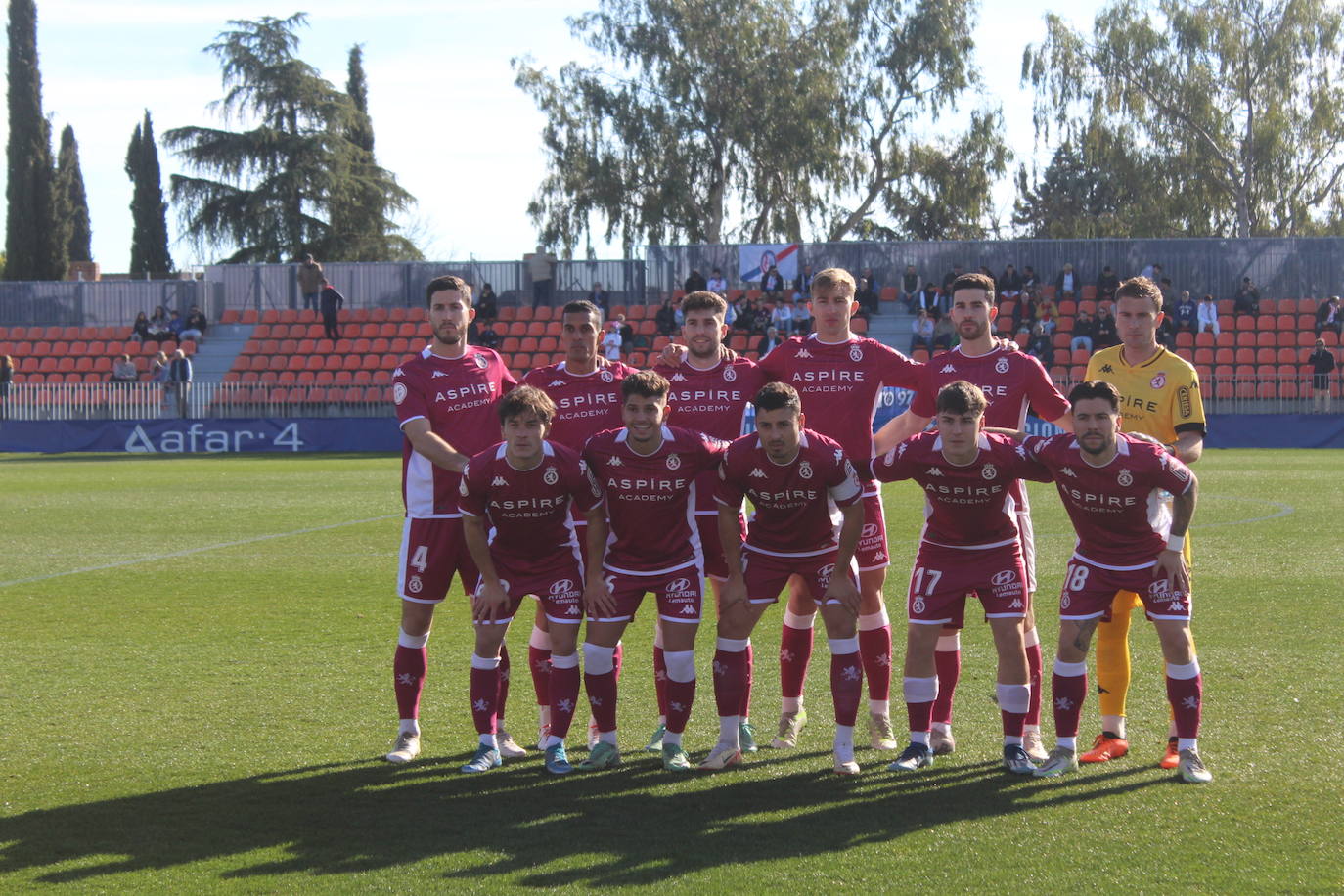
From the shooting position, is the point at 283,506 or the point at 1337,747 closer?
the point at 1337,747

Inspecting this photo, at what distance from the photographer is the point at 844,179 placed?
44719 mm

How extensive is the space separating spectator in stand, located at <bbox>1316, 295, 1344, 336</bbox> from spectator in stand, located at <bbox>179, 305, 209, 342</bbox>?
26.9 meters

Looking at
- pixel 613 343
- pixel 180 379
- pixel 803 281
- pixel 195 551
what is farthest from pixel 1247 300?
pixel 195 551

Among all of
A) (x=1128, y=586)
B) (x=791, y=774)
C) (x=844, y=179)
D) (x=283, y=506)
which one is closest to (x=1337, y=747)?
(x=1128, y=586)

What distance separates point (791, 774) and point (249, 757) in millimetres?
2290

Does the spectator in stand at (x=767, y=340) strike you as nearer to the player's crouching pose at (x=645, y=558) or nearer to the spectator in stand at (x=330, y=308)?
the spectator in stand at (x=330, y=308)

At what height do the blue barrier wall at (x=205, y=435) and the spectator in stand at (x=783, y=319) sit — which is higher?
the spectator in stand at (x=783, y=319)

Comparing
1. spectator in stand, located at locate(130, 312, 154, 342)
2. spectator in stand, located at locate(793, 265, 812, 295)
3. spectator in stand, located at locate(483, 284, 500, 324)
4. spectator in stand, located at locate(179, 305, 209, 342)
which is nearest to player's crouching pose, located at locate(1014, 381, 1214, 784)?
spectator in stand, located at locate(793, 265, 812, 295)

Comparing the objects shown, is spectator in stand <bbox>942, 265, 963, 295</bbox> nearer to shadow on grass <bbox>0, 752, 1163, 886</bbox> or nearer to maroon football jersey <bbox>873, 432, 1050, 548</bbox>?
maroon football jersey <bbox>873, 432, 1050, 548</bbox>

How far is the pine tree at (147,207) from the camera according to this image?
5425 centimetres

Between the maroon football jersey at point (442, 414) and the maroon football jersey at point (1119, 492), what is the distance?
2.39 metres

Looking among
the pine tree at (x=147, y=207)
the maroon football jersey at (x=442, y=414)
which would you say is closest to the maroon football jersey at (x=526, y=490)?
the maroon football jersey at (x=442, y=414)

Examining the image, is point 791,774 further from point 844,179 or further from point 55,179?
point 55,179

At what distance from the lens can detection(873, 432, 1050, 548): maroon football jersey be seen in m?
5.53
